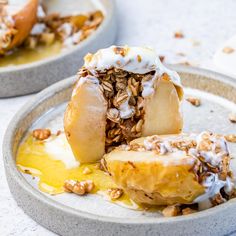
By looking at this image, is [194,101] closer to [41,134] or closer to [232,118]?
[232,118]

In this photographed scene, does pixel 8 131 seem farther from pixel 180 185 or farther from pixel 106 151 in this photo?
pixel 180 185

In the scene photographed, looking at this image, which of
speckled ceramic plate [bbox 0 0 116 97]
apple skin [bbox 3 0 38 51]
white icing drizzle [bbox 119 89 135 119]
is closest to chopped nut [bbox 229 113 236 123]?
white icing drizzle [bbox 119 89 135 119]

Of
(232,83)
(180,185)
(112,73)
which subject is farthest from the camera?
(232,83)

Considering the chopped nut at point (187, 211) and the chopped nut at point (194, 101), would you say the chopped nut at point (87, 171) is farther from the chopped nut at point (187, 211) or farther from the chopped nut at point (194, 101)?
the chopped nut at point (194, 101)

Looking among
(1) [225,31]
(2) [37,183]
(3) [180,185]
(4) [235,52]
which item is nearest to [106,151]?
(2) [37,183]

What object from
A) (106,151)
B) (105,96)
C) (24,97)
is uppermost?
(105,96)

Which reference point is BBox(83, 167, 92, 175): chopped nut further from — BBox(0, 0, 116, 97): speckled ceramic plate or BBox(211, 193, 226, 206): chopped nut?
BBox(0, 0, 116, 97): speckled ceramic plate
